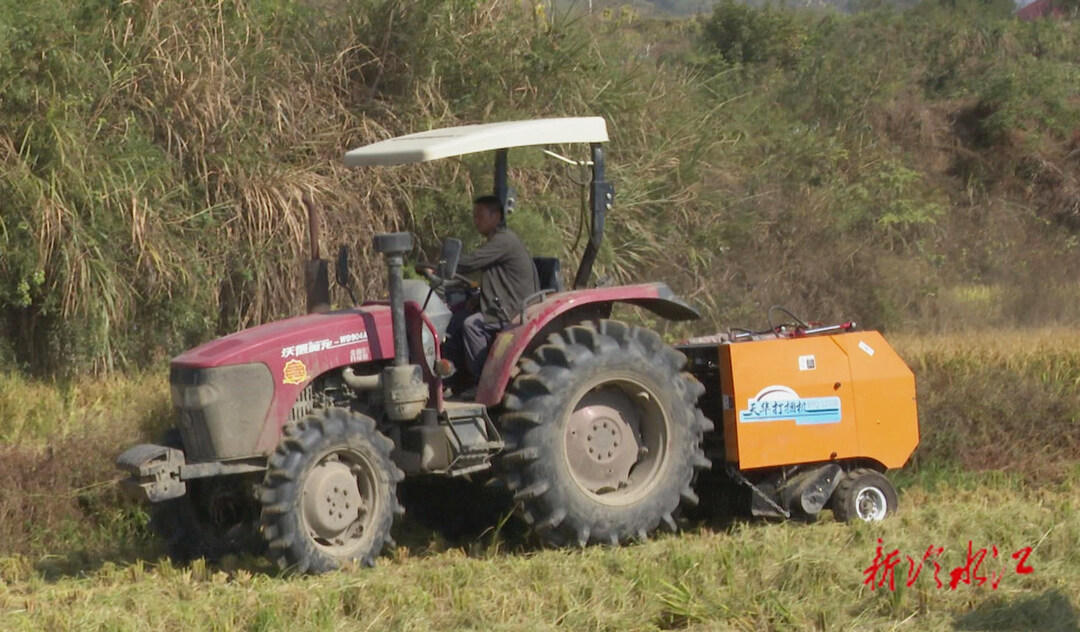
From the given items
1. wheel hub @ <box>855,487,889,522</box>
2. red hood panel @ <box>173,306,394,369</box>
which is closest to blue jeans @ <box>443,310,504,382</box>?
red hood panel @ <box>173,306,394,369</box>

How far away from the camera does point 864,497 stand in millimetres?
7984

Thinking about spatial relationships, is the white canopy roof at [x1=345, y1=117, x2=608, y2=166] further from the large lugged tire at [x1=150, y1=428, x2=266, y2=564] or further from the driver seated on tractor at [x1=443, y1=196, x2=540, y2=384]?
the large lugged tire at [x1=150, y1=428, x2=266, y2=564]

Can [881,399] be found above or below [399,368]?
below

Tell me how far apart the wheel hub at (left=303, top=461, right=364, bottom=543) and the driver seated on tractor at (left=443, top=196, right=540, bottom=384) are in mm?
1015

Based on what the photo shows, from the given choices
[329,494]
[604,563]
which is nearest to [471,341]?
[329,494]

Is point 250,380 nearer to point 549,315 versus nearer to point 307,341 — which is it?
point 307,341

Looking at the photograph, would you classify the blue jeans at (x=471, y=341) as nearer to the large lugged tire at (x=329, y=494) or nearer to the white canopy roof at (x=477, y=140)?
the large lugged tire at (x=329, y=494)

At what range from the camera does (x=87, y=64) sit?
9984 millimetres

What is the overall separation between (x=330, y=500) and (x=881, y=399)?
306 centimetres

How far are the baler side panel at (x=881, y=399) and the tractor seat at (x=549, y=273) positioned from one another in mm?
1522

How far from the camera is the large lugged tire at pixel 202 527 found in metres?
7.43

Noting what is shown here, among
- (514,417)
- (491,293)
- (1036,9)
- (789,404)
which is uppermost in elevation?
(1036,9)

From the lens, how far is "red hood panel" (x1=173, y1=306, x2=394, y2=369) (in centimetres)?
695

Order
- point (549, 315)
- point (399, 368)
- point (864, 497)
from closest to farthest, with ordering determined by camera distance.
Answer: point (399, 368) → point (549, 315) → point (864, 497)
